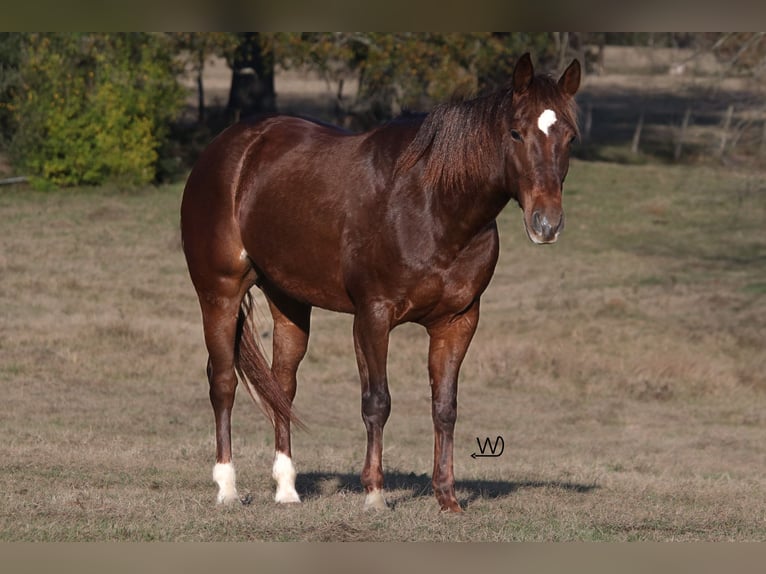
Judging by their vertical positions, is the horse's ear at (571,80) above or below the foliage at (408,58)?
above

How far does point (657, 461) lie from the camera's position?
1302 cm

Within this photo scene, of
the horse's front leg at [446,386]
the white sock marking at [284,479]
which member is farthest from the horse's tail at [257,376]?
the horse's front leg at [446,386]

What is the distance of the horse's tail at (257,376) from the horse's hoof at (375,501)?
3.43 ft

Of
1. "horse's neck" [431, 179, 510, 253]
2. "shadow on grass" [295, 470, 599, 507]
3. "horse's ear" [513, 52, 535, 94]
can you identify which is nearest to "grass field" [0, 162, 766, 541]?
"shadow on grass" [295, 470, 599, 507]

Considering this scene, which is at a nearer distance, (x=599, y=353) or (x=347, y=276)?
(x=347, y=276)

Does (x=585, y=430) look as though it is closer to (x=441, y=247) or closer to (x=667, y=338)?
(x=667, y=338)

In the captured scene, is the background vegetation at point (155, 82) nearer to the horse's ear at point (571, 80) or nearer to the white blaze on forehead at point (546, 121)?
the horse's ear at point (571, 80)

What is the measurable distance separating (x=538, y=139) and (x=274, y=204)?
2.13 metres

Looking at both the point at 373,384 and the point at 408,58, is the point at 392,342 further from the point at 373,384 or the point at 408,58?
the point at 408,58

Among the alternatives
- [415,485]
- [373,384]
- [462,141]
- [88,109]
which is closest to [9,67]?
[88,109]

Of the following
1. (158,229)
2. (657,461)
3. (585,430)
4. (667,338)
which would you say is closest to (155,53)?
(158,229)

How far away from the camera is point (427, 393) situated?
54.6 feet

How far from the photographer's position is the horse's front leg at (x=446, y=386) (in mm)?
7477

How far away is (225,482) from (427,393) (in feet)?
28.9
